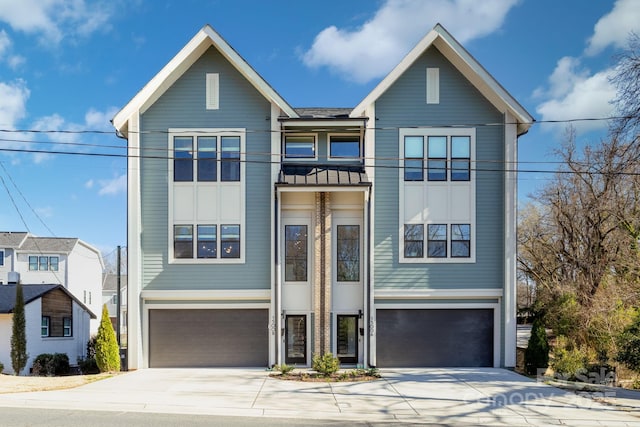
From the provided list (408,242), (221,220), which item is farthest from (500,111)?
(221,220)

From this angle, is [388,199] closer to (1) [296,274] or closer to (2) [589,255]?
(1) [296,274]

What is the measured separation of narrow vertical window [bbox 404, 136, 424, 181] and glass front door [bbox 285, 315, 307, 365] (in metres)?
6.09

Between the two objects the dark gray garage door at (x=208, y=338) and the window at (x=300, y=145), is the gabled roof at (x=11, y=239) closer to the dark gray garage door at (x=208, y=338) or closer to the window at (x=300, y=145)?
the dark gray garage door at (x=208, y=338)

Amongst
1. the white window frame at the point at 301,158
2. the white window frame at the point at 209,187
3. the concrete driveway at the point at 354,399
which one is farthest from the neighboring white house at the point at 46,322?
the white window frame at the point at 301,158

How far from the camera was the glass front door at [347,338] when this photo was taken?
15414 millimetres

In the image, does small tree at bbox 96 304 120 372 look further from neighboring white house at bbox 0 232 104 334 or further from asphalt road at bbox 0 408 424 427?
neighboring white house at bbox 0 232 104 334

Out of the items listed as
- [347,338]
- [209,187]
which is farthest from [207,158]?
[347,338]

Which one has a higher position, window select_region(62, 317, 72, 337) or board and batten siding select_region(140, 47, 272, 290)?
board and batten siding select_region(140, 47, 272, 290)

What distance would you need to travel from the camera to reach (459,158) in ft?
51.3

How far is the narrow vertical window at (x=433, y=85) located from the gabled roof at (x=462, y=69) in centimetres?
72

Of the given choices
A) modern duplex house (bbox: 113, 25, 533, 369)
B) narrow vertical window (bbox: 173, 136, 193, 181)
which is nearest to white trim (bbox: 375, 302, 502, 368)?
modern duplex house (bbox: 113, 25, 533, 369)

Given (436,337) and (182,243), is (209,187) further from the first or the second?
(436,337)

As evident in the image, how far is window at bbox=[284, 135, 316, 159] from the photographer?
52.0 ft

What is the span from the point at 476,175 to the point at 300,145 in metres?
6.17
